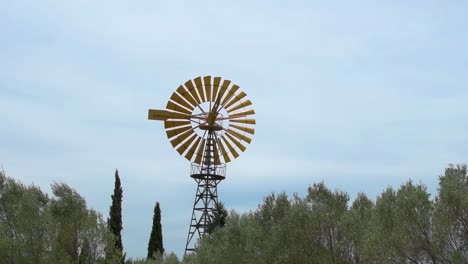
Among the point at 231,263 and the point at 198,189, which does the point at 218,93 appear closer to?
the point at 198,189

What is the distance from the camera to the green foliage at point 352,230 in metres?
23.4

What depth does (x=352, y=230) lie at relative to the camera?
29312mm

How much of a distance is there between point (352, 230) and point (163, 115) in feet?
98.1

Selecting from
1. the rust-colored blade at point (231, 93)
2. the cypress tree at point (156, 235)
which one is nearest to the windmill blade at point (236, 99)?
the rust-colored blade at point (231, 93)

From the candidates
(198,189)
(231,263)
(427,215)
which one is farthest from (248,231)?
(198,189)

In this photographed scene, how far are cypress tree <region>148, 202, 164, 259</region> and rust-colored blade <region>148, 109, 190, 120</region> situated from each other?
882 centimetres

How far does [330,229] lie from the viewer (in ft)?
100

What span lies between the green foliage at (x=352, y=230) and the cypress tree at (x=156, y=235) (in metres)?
14.8

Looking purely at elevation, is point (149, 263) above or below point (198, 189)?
below

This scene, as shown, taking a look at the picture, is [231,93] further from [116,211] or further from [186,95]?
[116,211]

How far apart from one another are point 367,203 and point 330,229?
12.2 feet

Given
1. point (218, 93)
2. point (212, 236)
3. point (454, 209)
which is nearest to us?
point (454, 209)

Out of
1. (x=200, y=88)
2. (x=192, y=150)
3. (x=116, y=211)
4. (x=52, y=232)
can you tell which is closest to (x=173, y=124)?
(x=192, y=150)

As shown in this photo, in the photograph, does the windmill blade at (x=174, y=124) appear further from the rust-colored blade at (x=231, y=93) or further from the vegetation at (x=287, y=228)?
the vegetation at (x=287, y=228)
